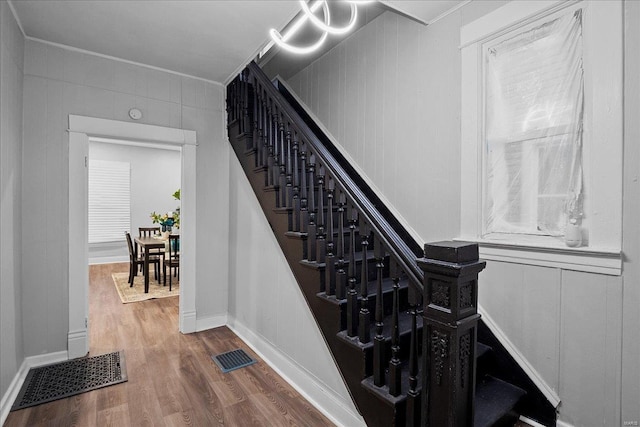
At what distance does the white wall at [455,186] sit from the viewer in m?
1.60

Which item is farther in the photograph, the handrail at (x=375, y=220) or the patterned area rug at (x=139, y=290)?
the patterned area rug at (x=139, y=290)

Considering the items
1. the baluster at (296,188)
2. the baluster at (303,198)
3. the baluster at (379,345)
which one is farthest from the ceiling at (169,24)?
the baluster at (379,345)

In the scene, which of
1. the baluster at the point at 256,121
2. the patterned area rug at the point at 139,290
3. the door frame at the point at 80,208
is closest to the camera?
the door frame at the point at 80,208

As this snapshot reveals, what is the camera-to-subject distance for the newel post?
1.30 metres

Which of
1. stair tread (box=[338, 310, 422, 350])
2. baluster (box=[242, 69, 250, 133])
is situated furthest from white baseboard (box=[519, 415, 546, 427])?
baluster (box=[242, 69, 250, 133])

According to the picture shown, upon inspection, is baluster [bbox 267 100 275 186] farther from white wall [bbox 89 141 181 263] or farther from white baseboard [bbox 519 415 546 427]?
white wall [bbox 89 141 181 263]

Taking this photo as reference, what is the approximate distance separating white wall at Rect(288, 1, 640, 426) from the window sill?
0.04m

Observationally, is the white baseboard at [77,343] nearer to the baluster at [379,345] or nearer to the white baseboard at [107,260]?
the baluster at [379,345]

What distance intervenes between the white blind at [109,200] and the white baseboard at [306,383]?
240 inches

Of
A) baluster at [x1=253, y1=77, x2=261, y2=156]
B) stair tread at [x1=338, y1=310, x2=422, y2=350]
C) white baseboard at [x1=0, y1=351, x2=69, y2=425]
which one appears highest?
baluster at [x1=253, y1=77, x2=261, y2=156]

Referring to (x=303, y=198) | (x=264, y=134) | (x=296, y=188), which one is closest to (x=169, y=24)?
(x=264, y=134)

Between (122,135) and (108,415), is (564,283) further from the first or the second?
(122,135)

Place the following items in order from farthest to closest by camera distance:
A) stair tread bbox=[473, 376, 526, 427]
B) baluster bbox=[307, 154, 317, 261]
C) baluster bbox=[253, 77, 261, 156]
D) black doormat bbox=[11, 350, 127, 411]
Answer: baluster bbox=[253, 77, 261, 156] → black doormat bbox=[11, 350, 127, 411] → baluster bbox=[307, 154, 317, 261] → stair tread bbox=[473, 376, 526, 427]

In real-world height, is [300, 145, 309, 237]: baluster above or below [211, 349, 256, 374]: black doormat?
above
